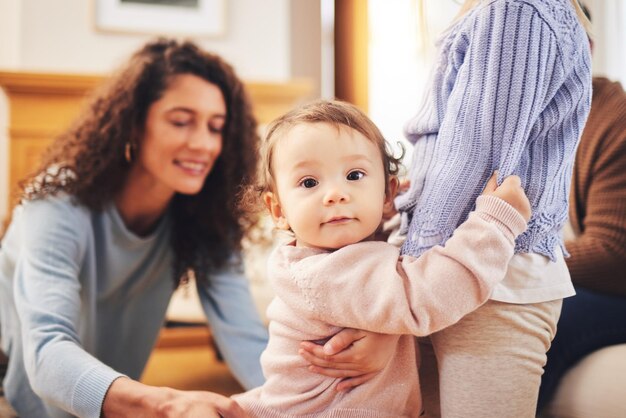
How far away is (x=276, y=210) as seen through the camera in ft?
3.02

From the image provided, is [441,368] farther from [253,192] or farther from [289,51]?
[289,51]

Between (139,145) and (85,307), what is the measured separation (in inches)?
15.6

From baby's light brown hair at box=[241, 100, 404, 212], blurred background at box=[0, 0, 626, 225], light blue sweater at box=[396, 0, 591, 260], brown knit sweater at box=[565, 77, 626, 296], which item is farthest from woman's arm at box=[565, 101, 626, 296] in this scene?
blurred background at box=[0, 0, 626, 225]

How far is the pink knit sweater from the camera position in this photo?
76 cm

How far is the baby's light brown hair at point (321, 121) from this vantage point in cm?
86

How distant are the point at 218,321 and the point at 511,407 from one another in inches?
35.2

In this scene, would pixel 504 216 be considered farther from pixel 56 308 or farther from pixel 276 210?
pixel 56 308

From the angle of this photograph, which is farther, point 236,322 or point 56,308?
point 236,322

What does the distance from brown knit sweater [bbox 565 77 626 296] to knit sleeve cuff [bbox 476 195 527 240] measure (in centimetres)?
54

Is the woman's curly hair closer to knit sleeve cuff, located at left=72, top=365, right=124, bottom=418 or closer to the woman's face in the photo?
the woman's face

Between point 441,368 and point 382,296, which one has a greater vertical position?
point 382,296

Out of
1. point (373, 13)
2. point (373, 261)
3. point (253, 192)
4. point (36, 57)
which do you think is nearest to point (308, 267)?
point (373, 261)

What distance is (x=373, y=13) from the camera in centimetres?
244

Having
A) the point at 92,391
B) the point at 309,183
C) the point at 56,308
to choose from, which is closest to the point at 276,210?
the point at 309,183
